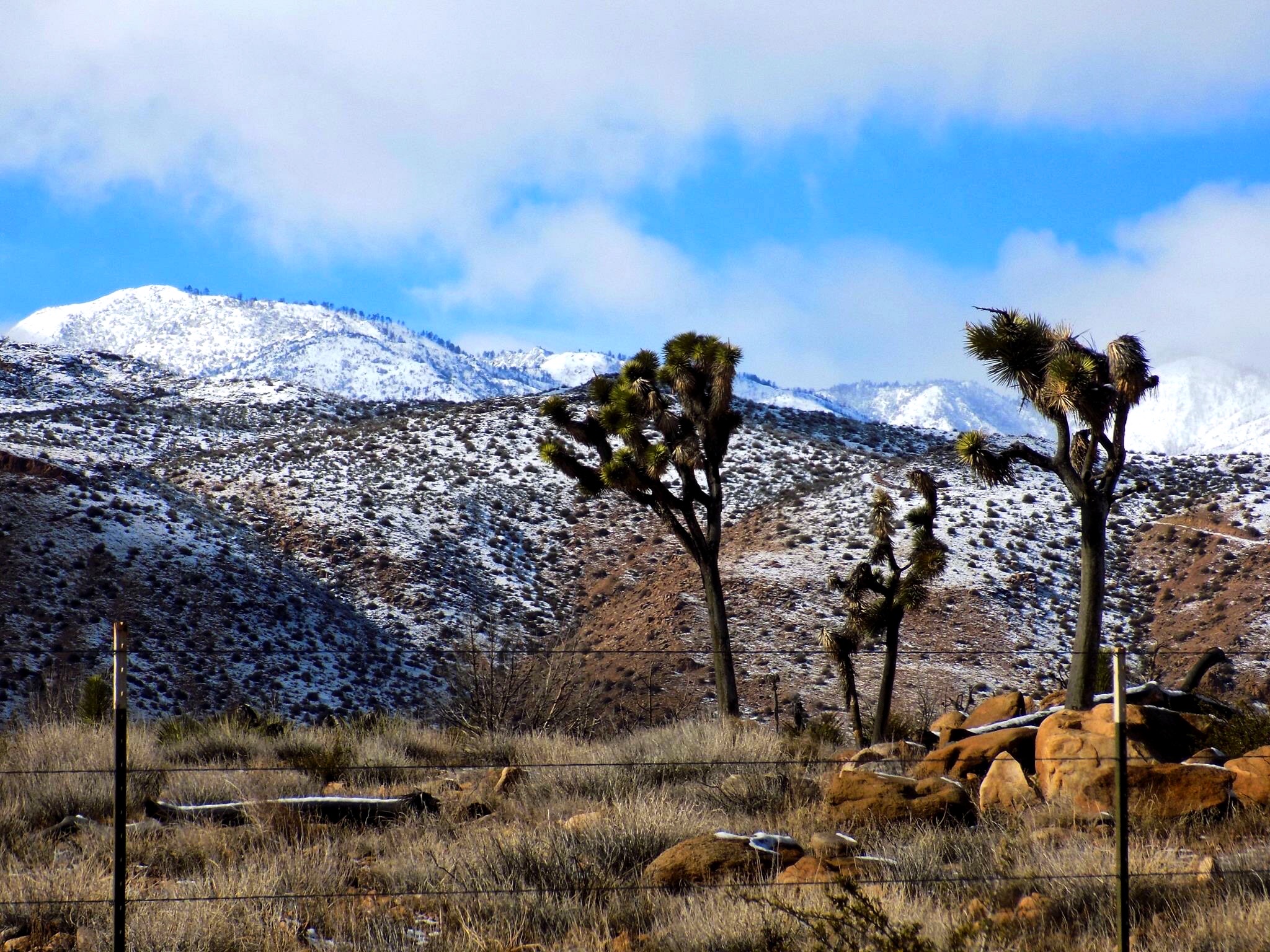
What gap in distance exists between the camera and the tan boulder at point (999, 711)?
508 inches

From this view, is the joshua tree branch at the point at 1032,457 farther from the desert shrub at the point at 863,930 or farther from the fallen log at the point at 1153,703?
the desert shrub at the point at 863,930

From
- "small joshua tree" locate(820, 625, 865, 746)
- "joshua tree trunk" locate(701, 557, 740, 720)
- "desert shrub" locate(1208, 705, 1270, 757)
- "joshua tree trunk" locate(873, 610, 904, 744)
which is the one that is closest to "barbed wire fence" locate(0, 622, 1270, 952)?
"desert shrub" locate(1208, 705, 1270, 757)

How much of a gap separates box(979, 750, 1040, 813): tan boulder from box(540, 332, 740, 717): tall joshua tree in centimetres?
817

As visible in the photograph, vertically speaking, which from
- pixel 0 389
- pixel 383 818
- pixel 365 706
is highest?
pixel 0 389

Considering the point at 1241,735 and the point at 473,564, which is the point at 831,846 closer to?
the point at 1241,735

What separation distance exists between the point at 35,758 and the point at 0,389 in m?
63.7

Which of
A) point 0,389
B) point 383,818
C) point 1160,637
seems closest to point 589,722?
point 383,818

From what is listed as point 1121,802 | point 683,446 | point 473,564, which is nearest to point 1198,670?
point 683,446

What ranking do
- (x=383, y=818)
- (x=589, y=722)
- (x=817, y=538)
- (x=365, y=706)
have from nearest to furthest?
(x=383, y=818), (x=589, y=722), (x=365, y=706), (x=817, y=538)

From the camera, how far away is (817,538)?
4031 centimetres

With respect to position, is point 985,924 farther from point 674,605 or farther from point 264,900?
point 674,605

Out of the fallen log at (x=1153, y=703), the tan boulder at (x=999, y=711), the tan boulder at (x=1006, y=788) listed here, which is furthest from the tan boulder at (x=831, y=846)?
the tan boulder at (x=999, y=711)

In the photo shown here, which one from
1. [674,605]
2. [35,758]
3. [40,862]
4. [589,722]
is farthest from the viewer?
[674,605]

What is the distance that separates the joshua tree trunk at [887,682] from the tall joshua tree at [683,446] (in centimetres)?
259
